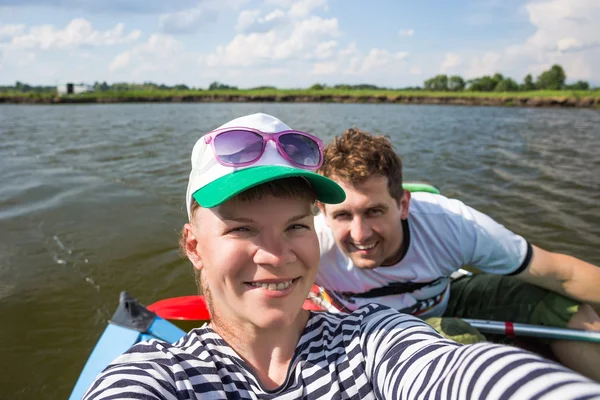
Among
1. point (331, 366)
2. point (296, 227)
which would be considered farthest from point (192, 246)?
point (331, 366)

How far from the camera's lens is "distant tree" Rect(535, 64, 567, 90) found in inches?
3027

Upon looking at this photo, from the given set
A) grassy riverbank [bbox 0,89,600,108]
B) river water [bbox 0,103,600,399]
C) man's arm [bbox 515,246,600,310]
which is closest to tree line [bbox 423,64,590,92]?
grassy riverbank [bbox 0,89,600,108]

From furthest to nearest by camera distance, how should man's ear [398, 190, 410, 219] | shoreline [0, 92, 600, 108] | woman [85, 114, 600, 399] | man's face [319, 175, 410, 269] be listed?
shoreline [0, 92, 600, 108], man's ear [398, 190, 410, 219], man's face [319, 175, 410, 269], woman [85, 114, 600, 399]

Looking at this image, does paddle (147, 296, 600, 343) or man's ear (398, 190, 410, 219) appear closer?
man's ear (398, 190, 410, 219)

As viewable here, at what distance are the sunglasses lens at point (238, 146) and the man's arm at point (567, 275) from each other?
221 centimetres

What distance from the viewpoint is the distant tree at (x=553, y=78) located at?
76.9m

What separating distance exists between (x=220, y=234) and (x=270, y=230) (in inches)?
6.1

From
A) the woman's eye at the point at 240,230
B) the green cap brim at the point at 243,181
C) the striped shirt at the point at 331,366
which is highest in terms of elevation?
the green cap brim at the point at 243,181

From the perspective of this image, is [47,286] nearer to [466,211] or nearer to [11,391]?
[11,391]

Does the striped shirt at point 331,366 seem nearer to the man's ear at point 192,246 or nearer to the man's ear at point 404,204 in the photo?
the man's ear at point 192,246

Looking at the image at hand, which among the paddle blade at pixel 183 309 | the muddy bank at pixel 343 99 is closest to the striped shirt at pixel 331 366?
the paddle blade at pixel 183 309

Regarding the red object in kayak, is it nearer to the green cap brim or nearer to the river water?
the river water

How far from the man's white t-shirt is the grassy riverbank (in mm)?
53065

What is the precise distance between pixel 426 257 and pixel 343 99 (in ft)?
220
